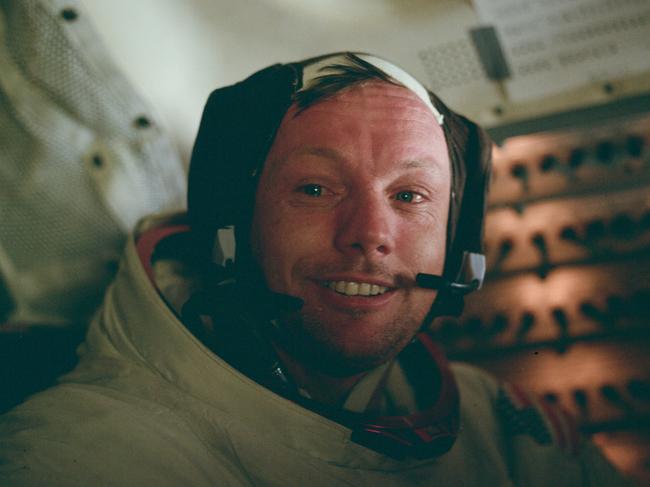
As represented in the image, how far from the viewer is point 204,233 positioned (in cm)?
105

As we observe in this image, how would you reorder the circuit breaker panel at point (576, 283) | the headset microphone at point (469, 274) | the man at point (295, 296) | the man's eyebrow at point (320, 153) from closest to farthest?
the man at point (295, 296), the man's eyebrow at point (320, 153), the headset microphone at point (469, 274), the circuit breaker panel at point (576, 283)

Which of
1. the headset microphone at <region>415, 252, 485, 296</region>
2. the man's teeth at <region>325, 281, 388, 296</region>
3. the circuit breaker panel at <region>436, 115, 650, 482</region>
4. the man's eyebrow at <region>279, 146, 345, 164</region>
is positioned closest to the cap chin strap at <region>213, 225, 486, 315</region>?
the headset microphone at <region>415, 252, 485, 296</region>

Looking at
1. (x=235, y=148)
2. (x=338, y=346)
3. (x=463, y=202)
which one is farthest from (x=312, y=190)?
(x=463, y=202)

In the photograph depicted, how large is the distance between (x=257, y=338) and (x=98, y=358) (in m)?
0.35

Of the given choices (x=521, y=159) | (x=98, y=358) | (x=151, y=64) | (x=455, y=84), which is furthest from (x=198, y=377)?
(x=521, y=159)

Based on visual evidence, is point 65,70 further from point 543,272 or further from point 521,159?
point 543,272

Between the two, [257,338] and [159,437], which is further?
[257,338]

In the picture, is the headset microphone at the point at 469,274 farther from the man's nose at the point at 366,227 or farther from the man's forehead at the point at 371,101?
the man's forehead at the point at 371,101

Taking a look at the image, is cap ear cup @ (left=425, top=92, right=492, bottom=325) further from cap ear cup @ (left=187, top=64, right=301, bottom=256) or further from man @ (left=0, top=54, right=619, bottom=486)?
cap ear cup @ (left=187, top=64, right=301, bottom=256)

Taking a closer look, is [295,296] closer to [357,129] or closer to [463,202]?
[357,129]

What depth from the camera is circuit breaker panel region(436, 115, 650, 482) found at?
1.55 meters

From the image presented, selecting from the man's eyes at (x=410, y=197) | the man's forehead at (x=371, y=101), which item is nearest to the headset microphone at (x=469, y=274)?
the man's eyes at (x=410, y=197)

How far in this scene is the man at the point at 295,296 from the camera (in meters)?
0.82

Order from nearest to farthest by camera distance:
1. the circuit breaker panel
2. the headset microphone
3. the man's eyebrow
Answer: the man's eyebrow → the headset microphone → the circuit breaker panel
